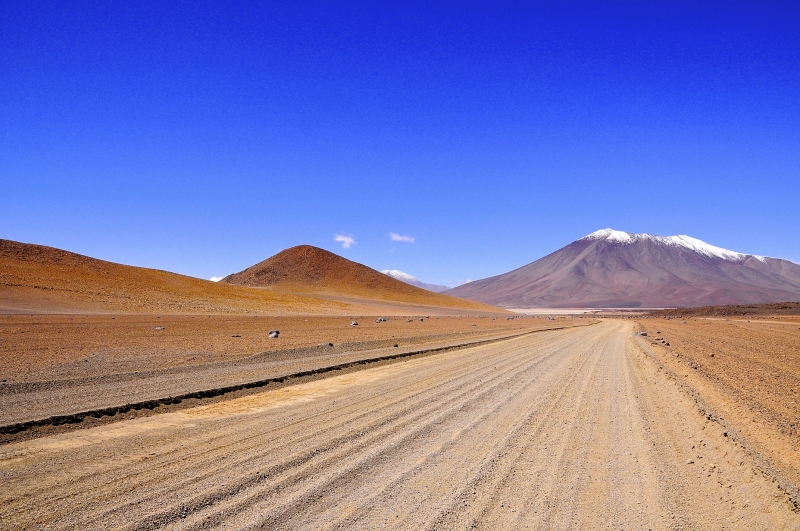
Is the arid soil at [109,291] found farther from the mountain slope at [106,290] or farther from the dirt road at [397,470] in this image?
the dirt road at [397,470]

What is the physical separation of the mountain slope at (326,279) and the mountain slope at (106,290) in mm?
36297

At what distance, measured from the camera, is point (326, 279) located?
5207 inches

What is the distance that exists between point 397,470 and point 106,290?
214ft

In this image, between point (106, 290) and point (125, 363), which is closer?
point (125, 363)

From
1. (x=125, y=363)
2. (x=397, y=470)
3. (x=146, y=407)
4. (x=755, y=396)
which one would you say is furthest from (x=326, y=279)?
(x=397, y=470)

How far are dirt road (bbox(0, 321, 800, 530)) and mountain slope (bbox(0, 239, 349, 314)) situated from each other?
4427 cm

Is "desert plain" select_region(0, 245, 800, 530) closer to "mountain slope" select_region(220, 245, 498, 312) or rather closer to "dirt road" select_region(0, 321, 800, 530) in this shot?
"dirt road" select_region(0, 321, 800, 530)

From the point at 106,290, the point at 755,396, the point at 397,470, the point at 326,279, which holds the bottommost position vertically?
the point at 397,470

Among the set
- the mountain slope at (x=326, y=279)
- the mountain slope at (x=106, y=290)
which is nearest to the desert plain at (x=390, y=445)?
the mountain slope at (x=106, y=290)

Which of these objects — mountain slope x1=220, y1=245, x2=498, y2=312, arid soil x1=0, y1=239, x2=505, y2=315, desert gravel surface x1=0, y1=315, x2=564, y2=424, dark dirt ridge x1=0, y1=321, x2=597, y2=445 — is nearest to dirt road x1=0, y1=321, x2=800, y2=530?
dark dirt ridge x1=0, y1=321, x2=597, y2=445

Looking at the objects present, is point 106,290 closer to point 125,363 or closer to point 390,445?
point 125,363

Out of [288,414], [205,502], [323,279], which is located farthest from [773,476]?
[323,279]

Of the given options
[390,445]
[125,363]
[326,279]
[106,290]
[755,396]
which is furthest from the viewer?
[326,279]

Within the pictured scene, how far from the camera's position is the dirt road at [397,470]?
490 centimetres
